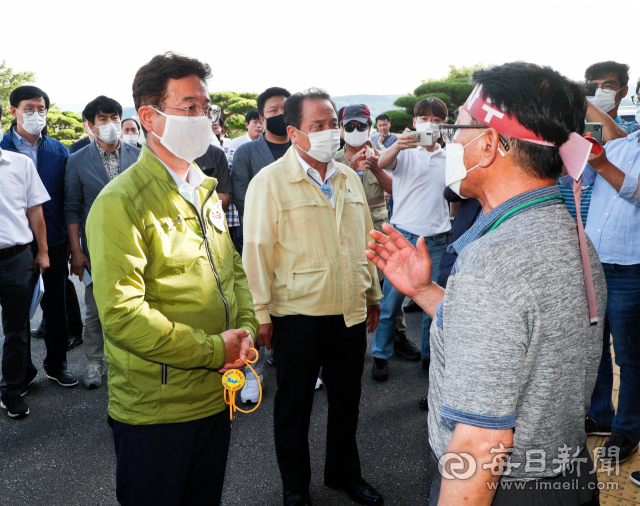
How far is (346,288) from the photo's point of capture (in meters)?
2.65

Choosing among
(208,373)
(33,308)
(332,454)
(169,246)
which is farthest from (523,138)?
(33,308)

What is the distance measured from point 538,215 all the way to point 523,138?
0.20 meters

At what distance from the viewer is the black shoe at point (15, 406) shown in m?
3.69

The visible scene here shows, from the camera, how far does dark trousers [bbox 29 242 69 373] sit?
420 centimetres

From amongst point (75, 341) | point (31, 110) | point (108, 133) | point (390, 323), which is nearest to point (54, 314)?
point (75, 341)

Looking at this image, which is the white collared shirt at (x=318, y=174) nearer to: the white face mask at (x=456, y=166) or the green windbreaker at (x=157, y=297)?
the green windbreaker at (x=157, y=297)

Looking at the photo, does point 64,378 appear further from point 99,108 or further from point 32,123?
point 99,108

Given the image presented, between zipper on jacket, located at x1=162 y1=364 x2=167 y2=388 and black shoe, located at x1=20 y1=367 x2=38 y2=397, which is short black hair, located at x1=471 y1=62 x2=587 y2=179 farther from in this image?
black shoe, located at x1=20 y1=367 x2=38 y2=397

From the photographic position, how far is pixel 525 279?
1.10 meters

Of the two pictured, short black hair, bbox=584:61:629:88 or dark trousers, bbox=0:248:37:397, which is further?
dark trousers, bbox=0:248:37:397

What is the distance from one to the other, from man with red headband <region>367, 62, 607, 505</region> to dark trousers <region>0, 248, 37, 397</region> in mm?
3413

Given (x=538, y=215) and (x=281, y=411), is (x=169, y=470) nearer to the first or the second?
(x=281, y=411)

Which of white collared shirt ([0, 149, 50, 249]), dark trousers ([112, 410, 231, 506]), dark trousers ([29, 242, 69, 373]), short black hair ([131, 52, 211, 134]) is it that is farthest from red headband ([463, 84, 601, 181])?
dark trousers ([29, 242, 69, 373])

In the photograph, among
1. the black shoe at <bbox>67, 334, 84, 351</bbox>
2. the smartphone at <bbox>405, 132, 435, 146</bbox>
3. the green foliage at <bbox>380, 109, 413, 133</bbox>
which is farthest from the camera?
the green foliage at <bbox>380, 109, 413, 133</bbox>
